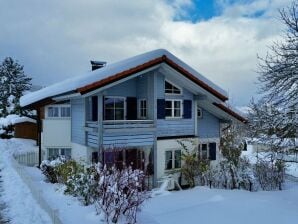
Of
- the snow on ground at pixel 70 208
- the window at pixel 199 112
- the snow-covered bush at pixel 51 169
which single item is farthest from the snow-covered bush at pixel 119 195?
the window at pixel 199 112

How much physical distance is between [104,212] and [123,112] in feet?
32.8

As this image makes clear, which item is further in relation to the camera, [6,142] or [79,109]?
[6,142]

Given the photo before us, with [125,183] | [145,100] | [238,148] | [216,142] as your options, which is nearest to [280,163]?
[238,148]

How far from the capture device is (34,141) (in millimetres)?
35344

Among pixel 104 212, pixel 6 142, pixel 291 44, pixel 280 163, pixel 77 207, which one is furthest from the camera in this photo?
pixel 6 142

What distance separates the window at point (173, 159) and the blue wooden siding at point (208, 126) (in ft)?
9.01

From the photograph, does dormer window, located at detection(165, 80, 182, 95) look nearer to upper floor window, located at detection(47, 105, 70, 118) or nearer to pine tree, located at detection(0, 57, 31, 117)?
upper floor window, located at detection(47, 105, 70, 118)

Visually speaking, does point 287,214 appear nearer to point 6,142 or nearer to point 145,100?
point 145,100

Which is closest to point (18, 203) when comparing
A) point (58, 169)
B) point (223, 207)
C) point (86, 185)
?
point (86, 185)

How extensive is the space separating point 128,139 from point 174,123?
10.7 feet

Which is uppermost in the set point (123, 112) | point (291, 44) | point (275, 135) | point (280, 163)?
point (291, 44)

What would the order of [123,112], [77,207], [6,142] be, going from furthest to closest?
1. [6,142]
2. [123,112]
3. [77,207]

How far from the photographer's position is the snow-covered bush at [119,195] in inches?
381

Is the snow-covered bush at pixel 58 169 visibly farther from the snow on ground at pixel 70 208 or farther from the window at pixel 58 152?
the window at pixel 58 152
